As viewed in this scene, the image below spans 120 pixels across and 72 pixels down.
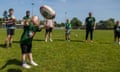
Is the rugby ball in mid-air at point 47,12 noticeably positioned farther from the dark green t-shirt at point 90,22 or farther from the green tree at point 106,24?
the green tree at point 106,24

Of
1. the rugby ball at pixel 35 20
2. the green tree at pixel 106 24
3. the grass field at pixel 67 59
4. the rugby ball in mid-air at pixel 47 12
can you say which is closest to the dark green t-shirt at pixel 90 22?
the grass field at pixel 67 59

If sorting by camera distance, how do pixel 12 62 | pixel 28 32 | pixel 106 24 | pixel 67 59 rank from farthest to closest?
pixel 106 24 < pixel 67 59 < pixel 12 62 < pixel 28 32

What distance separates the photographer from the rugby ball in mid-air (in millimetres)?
11344

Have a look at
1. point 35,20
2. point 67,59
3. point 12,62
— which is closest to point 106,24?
point 67,59

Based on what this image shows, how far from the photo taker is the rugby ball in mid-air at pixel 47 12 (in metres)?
11.3

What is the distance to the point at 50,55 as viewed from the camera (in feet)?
49.0

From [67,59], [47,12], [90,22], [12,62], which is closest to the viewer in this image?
[47,12]

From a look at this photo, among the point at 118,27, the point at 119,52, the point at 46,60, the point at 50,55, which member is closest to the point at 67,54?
the point at 50,55

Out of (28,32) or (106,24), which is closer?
(28,32)

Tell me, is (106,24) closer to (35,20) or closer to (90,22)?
(90,22)

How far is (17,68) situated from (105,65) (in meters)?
3.70

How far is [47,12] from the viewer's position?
11.4m

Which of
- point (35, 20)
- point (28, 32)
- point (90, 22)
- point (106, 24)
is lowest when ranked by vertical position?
point (106, 24)

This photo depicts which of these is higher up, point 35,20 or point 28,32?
point 35,20
